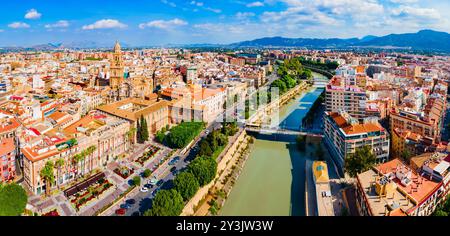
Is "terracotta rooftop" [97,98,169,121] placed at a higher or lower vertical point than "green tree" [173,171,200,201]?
higher

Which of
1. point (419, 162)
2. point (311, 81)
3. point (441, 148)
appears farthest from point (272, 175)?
point (311, 81)

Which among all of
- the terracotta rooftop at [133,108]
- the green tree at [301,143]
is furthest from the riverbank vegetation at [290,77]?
the terracotta rooftop at [133,108]

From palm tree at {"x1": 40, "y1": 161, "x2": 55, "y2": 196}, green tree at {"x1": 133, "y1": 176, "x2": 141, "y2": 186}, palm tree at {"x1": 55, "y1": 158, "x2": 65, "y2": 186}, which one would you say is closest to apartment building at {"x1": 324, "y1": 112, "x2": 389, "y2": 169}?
green tree at {"x1": 133, "y1": 176, "x2": 141, "y2": 186}

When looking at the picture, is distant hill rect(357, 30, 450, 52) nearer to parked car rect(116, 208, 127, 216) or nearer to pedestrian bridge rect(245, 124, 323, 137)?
pedestrian bridge rect(245, 124, 323, 137)

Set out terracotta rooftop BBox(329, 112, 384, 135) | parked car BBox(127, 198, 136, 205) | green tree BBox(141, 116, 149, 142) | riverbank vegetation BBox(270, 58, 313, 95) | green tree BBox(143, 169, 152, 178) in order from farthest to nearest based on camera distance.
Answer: riverbank vegetation BBox(270, 58, 313, 95)
green tree BBox(141, 116, 149, 142)
terracotta rooftop BBox(329, 112, 384, 135)
green tree BBox(143, 169, 152, 178)
parked car BBox(127, 198, 136, 205)

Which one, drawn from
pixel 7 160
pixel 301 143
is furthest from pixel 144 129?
pixel 301 143

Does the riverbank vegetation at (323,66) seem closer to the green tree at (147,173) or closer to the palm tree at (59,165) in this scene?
the green tree at (147,173)
